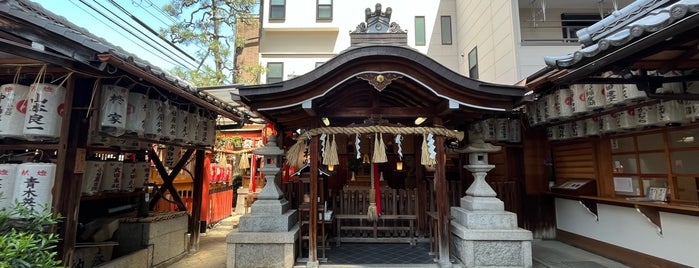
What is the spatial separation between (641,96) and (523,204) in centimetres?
489

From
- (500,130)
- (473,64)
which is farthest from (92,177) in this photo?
(473,64)

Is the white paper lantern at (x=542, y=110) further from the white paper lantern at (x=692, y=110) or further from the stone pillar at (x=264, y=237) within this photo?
the stone pillar at (x=264, y=237)

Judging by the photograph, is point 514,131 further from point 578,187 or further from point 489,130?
point 578,187

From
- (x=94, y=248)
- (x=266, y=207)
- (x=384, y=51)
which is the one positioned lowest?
(x=94, y=248)

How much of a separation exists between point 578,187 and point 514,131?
7.06ft

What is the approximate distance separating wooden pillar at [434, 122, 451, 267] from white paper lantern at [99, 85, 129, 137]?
5.92m

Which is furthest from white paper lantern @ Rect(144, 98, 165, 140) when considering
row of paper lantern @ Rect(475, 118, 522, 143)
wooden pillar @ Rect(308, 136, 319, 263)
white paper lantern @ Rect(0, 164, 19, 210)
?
row of paper lantern @ Rect(475, 118, 522, 143)

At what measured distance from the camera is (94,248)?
235 inches

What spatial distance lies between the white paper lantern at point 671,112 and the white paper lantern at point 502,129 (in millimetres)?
3499

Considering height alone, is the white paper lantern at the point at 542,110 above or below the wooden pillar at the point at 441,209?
above

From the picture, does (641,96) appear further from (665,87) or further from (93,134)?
(93,134)

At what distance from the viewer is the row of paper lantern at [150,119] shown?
5102mm

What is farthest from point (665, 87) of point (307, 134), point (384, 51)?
point (307, 134)

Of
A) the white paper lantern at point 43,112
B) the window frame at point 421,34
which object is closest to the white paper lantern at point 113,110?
the white paper lantern at point 43,112
